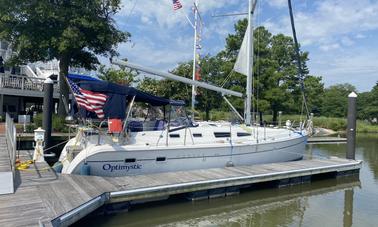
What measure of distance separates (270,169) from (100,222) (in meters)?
6.70

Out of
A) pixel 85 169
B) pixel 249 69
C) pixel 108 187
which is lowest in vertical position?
pixel 108 187

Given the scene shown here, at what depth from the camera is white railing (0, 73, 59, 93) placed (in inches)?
954

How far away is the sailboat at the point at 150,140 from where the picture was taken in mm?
11125

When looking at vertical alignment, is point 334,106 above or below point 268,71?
below

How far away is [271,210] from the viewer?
439 inches

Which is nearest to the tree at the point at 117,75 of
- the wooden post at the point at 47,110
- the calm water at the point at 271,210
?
the wooden post at the point at 47,110

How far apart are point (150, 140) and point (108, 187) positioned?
9.35 ft

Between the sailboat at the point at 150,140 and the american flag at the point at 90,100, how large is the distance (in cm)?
3

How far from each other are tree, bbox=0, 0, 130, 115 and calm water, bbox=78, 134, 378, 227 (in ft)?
40.0

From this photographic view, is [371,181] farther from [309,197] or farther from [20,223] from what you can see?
[20,223]

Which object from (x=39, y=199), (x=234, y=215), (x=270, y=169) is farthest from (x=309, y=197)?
(x=39, y=199)

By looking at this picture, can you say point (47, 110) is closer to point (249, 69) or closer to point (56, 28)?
point (56, 28)

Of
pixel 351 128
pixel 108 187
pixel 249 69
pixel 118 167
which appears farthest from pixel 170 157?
pixel 351 128

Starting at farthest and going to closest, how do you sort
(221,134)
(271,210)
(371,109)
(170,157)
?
(371,109) < (221,134) < (170,157) < (271,210)
